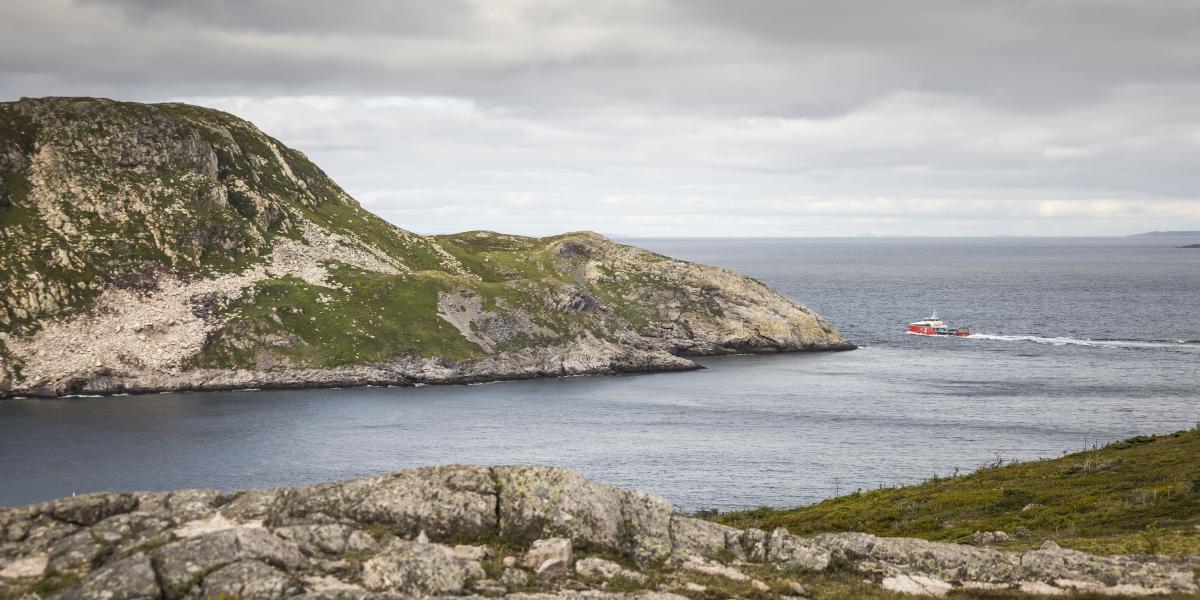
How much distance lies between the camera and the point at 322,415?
137 m

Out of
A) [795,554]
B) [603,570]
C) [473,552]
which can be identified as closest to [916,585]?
[795,554]

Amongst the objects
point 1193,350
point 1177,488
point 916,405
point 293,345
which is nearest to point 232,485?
point 293,345

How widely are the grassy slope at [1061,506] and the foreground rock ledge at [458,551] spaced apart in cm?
1339

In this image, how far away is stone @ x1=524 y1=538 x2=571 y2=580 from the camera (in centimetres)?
2853

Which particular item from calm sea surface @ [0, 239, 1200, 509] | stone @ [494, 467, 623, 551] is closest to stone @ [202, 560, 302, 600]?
stone @ [494, 467, 623, 551]

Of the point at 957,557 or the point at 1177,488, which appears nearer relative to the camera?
the point at 957,557

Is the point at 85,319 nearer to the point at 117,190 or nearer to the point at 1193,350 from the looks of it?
the point at 117,190

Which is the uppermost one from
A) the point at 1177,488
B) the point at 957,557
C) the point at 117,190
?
the point at 117,190

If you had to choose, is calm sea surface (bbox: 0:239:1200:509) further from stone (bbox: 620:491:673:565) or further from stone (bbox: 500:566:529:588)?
stone (bbox: 500:566:529:588)

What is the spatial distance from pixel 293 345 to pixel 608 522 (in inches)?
5773

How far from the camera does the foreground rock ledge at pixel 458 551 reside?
26219mm

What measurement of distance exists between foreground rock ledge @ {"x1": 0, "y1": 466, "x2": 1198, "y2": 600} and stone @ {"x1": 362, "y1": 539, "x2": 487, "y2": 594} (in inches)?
1.6

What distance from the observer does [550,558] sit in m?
29.1

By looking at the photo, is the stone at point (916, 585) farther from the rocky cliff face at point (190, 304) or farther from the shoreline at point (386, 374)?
the rocky cliff face at point (190, 304)
